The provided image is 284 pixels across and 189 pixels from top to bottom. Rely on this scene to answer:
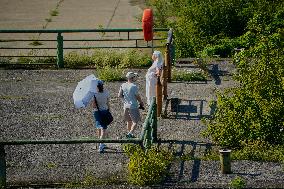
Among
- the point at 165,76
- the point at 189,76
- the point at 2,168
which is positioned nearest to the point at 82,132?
the point at 165,76

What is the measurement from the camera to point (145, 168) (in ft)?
38.6

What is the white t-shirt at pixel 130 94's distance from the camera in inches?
539

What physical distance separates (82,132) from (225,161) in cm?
409

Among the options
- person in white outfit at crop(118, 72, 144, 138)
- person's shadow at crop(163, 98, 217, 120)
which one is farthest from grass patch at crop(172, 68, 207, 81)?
person in white outfit at crop(118, 72, 144, 138)

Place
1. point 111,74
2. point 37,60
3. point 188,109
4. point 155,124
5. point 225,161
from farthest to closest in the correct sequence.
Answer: point 37,60, point 111,74, point 188,109, point 155,124, point 225,161

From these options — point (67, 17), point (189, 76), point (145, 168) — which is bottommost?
point (145, 168)

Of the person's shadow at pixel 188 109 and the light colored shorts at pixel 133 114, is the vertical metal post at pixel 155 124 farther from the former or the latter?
the person's shadow at pixel 188 109

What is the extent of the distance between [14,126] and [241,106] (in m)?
5.39

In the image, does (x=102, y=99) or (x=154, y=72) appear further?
(x=154, y=72)

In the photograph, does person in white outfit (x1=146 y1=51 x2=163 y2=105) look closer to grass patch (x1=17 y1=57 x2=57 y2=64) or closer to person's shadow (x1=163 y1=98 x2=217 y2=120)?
person's shadow (x1=163 y1=98 x2=217 y2=120)

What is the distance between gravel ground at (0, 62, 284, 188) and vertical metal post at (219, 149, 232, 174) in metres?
0.11

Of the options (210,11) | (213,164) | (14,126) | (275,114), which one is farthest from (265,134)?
(210,11)

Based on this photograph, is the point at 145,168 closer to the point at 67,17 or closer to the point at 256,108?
the point at 256,108

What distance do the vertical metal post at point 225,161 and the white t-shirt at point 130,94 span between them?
2.60 m
